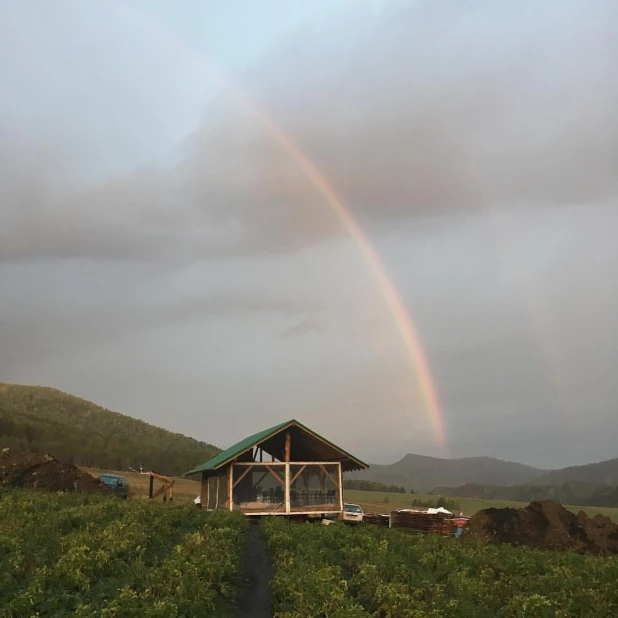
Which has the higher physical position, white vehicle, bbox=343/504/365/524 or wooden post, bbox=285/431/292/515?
wooden post, bbox=285/431/292/515

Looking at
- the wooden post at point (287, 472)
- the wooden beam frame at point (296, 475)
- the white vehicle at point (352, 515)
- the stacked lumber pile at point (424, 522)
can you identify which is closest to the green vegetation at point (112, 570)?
the wooden post at point (287, 472)

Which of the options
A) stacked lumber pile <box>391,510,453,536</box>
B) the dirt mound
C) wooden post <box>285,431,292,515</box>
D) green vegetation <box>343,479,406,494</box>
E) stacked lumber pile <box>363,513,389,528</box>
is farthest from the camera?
green vegetation <box>343,479,406,494</box>

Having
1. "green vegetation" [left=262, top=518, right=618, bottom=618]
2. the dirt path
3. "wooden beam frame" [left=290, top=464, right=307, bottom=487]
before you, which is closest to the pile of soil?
"green vegetation" [left=262, top=518, right=618, bottom=618]

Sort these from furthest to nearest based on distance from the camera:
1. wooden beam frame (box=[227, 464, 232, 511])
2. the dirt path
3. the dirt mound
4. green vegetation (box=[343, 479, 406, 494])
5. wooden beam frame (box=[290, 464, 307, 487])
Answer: green vegetation (box=[343, 479, 406, 494]), the dirt mound, wooden beam frame (box=[290, 464, 307, 487]), wooden beam frame (box=[227, 464, 232, 511]), the dirt path

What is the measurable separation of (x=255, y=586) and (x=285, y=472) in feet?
72.5

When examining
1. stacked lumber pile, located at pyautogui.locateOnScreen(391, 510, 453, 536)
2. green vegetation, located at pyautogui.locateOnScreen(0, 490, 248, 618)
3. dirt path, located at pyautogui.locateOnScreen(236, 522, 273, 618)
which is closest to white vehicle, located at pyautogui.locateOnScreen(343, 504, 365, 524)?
stacked lumber pile, located at pyautogui.locateOnScreen(391, 510, 453, 536)

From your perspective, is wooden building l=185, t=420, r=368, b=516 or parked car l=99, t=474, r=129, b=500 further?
parked car l=99, t=474, r=129, b=500

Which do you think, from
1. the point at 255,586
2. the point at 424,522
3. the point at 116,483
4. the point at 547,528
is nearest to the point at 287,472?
the point at 424,522

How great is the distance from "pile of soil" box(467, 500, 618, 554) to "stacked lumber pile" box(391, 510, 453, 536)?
16.1 ft

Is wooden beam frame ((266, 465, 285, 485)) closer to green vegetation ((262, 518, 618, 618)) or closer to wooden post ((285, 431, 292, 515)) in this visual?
wooden post ((285, 431, 292, 515))

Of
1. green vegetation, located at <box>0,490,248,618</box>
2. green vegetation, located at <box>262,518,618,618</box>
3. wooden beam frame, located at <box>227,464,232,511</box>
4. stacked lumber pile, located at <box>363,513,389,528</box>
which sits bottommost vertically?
stacked lumber pile, located at <box>363,513,389,528</box>

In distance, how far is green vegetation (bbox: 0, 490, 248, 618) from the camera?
10.4 meters

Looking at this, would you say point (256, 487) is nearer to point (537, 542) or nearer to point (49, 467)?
point (49, 467)

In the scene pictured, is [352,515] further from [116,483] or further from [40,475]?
[116,483]
